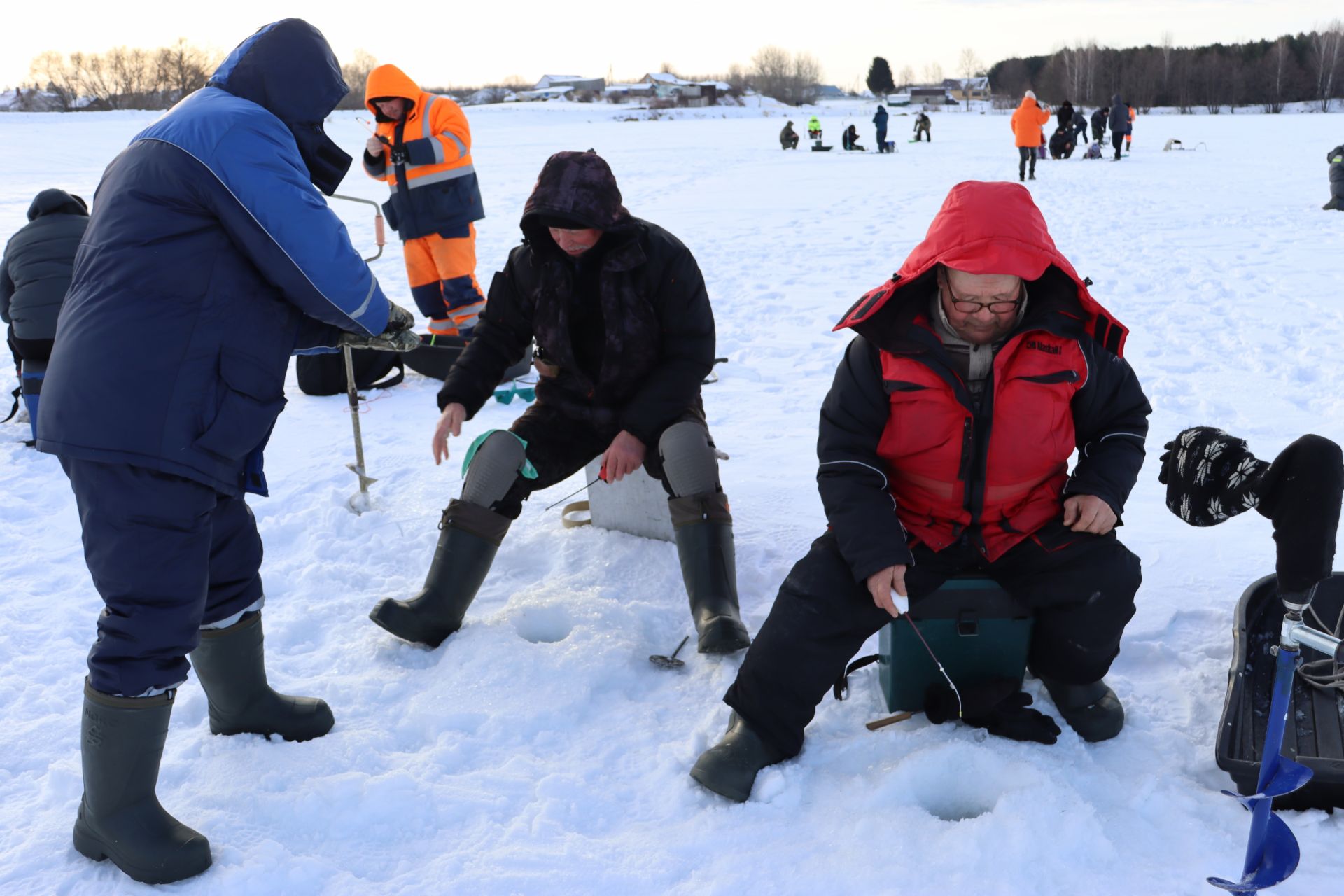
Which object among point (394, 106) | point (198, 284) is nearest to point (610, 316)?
point (198, 284)

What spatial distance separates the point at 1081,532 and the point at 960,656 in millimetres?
395

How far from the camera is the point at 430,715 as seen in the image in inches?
96.9

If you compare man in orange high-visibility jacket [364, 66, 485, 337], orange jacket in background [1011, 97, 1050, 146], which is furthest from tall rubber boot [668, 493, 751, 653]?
orange jacket in background [1011, 97, 1050, 146]

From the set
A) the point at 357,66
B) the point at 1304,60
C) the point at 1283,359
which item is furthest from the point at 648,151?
the point at 1304,60

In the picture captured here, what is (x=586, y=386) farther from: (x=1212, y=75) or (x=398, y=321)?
(x=1212, y=75)

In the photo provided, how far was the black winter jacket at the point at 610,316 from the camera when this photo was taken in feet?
9.59

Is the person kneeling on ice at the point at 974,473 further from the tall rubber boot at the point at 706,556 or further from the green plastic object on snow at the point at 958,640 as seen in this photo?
the tall rubber boot at the point at 706,556

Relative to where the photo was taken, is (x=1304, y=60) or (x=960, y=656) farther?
(x=1304, y=60)

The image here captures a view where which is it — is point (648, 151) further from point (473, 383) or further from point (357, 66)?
point (357, 66)

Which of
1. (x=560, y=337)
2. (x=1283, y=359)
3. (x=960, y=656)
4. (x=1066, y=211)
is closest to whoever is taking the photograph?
(x=960, y=656)

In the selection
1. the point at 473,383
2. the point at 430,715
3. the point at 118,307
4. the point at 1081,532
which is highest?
the point at 118,307

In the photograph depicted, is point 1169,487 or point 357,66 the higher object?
point 357,66

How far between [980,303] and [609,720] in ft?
4.31

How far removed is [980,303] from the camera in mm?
2148
